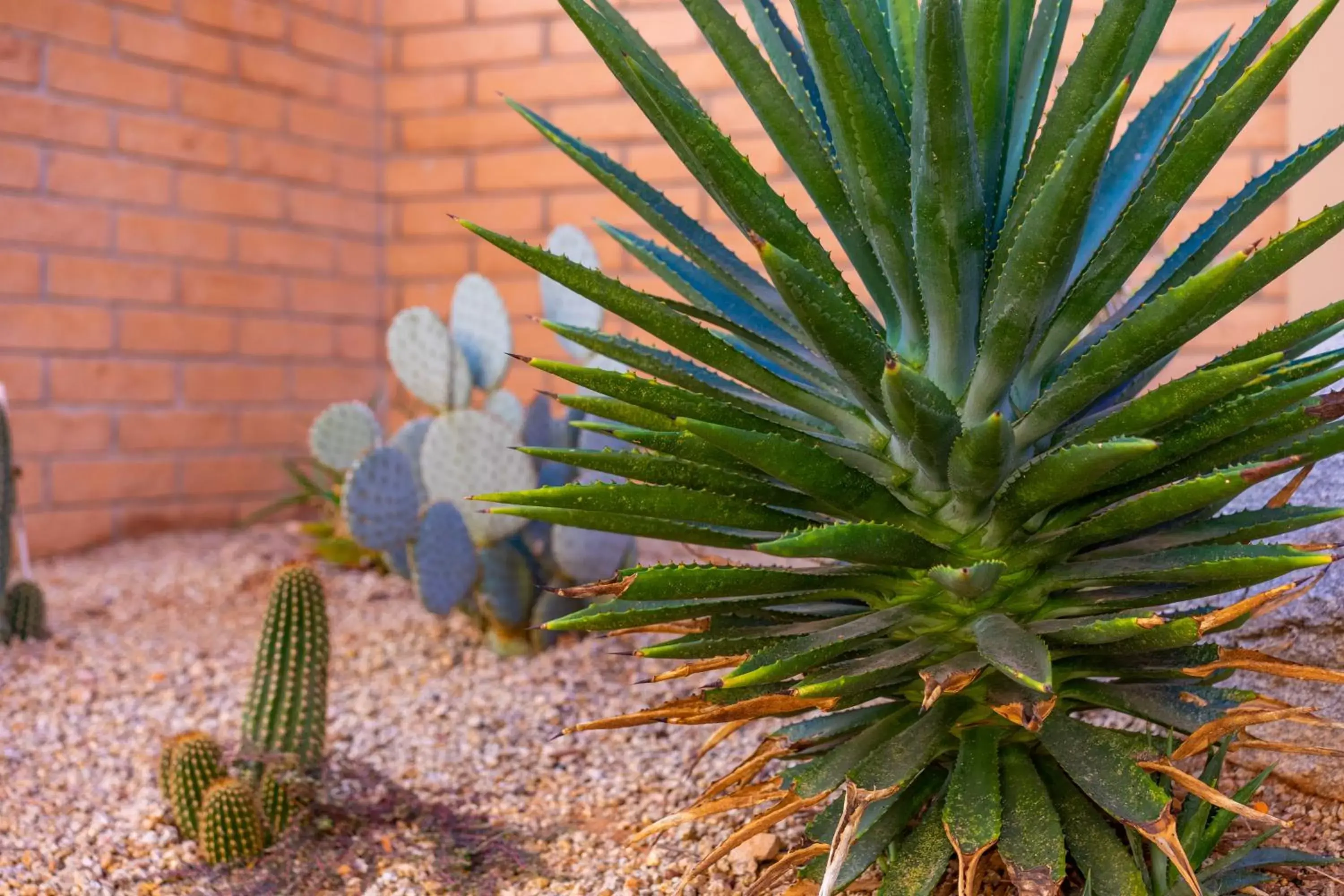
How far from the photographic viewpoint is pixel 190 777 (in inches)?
61.9

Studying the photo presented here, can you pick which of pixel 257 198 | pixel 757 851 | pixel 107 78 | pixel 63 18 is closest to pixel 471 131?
pixel 257 198

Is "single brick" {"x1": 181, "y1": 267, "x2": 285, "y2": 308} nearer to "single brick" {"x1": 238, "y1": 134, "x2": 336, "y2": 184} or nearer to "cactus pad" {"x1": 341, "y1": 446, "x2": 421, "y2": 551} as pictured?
"single brick" {"x1": 238, "y1": 134, "x2": 336, "y2": 184}

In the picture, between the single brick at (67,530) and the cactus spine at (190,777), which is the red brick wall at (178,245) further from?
the cactus spine at (190,777)

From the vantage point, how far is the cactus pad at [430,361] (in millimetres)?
2375

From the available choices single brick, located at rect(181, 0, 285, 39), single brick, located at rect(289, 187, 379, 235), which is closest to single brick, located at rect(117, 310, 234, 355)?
single brick, located at rect(289, 187, 379, 235)

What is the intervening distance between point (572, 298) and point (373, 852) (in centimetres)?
126

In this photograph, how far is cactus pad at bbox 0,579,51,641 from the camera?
2.40 meters

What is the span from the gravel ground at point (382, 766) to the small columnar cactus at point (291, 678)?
87mm

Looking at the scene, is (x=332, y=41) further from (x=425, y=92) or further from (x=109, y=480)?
(x=109, y=480)

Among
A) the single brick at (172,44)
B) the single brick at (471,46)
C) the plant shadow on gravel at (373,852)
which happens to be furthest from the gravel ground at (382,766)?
the single brick at (471,46)

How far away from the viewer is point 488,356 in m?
2.55

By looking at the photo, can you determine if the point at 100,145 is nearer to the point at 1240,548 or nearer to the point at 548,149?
the point at 548,149

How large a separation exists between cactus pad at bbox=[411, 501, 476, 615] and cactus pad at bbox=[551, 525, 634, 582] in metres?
0.18

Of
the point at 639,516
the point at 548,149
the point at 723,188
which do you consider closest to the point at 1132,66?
the point at 723,188
